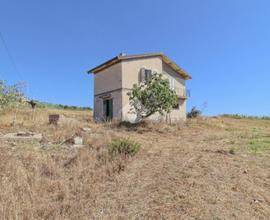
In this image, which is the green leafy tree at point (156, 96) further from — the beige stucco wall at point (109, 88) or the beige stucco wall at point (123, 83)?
the beige stucco wall at point (109, 88)

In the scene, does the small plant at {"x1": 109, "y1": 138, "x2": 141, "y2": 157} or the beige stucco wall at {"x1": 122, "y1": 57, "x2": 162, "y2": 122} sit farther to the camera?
the beige stucco wall at {"x1": 122, "y1": 57, "x2": 162, "y2": 122}

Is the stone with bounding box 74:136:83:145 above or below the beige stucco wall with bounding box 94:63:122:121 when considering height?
below

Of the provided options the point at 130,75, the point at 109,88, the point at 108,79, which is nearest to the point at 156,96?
the point at 130,75

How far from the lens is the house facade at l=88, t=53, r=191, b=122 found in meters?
19.0

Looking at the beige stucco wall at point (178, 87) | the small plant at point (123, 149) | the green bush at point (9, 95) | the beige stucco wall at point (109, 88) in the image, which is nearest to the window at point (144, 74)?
the beige stucco wall at point (109, 88)

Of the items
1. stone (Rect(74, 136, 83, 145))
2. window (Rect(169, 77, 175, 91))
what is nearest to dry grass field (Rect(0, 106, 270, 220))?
stone (Rect(74, 136, 83, 145))

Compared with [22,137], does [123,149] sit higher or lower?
lower

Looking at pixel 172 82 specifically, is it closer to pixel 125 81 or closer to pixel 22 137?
pixel 125 81

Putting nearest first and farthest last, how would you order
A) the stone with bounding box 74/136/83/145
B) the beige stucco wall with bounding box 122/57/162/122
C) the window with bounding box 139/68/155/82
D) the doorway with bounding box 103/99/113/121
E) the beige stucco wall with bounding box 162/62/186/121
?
the stone with bounding box 74/136/83/145
the beige stucco wall with bounding box 122/57/162/122
the window with bounding box 139/68/155/82
the doorway with bounding box 103/99/113/121
the beige stucco wall with bounding box 162/62/186/121

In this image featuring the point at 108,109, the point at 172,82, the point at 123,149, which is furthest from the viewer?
the point at 172,82

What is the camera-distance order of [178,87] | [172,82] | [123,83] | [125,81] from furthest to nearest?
[178,87] → [172,82] → [125,81] → [123,83]

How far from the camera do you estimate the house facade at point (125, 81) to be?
19.0 meters

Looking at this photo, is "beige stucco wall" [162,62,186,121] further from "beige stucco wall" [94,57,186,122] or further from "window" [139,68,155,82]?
"window" [139,68,155,82]

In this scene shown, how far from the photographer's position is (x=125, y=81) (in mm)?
19156
